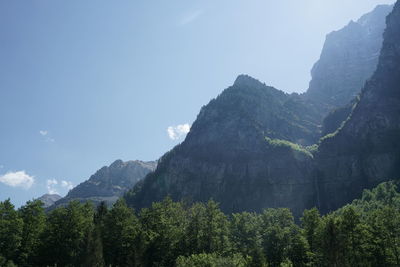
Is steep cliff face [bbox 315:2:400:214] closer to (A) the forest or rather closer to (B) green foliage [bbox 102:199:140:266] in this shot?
(A) the forest

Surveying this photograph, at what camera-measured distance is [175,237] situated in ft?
242

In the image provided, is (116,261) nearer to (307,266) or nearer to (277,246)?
(277,246)

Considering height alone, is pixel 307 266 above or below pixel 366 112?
below

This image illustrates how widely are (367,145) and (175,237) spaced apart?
126 m

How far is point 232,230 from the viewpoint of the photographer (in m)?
77.1

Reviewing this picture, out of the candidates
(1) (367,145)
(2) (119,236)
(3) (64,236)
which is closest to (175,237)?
(2) (119,236)

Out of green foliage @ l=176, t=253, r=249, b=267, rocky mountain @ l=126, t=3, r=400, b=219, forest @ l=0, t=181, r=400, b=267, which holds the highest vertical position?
rocky mountain @ l=126, t=3, r=400, b=219

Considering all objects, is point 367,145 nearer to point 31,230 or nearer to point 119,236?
point 119,236

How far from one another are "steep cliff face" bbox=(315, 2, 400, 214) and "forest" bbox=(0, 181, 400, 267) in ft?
300

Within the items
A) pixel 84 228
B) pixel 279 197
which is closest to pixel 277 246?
pixel 84 228

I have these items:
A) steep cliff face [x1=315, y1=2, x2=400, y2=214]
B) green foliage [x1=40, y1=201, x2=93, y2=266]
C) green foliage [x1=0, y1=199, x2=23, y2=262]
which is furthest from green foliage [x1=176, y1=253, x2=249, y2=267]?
steep cliff face [x1=315, y1=2, x2=400, y2=214]

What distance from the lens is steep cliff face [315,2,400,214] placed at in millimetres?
155125

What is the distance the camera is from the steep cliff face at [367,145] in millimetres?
155125

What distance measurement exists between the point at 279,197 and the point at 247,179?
67.3 ft
